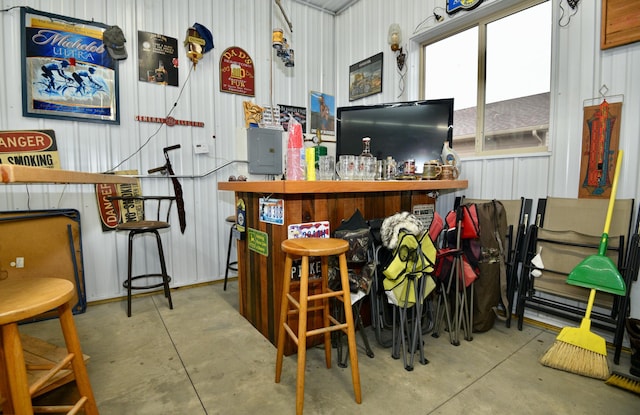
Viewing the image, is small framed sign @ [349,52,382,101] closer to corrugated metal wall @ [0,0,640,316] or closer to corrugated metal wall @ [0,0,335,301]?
corrugated metal wall @ [0,0,640,316]

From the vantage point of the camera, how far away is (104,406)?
56.3 inches

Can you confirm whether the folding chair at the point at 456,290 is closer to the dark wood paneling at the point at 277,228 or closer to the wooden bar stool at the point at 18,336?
the dark wood paneling at the point at 277,228

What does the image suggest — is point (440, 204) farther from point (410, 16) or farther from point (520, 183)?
point (410, 16)

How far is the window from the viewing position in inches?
96.2

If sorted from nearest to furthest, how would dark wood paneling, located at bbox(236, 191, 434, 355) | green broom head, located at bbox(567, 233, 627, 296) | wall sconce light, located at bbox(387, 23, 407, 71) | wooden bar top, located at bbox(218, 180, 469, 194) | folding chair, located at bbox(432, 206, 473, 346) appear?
wooden bar top, located at bbox(218, 180, 469, 194), green broom head, located at bbox(567, 233, 627, 296), dark wood paneling, located at bbox(236, 191, 434, 355), folding chair, located at bbox(432, 206, 473, 346), wall sconce light, located at bbox(387, 23, 407, 71)

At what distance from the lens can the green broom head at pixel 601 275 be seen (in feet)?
5.55

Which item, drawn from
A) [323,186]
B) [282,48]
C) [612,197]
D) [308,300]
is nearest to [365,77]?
[282,48]

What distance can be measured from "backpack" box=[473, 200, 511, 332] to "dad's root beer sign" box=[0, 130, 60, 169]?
10.8 ft

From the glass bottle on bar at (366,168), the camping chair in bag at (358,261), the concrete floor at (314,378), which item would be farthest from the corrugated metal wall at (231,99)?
the camping chair in bag at (358,261)

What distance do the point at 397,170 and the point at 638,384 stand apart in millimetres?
1882

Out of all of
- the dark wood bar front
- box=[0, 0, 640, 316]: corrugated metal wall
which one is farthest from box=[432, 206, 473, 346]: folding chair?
box=[0, 0, 640, 316]: corrugated metal wall

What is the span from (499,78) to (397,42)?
110 centimetres

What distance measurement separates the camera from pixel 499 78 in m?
2.68

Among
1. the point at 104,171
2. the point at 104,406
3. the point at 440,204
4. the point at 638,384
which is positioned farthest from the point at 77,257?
the point at 638,384
